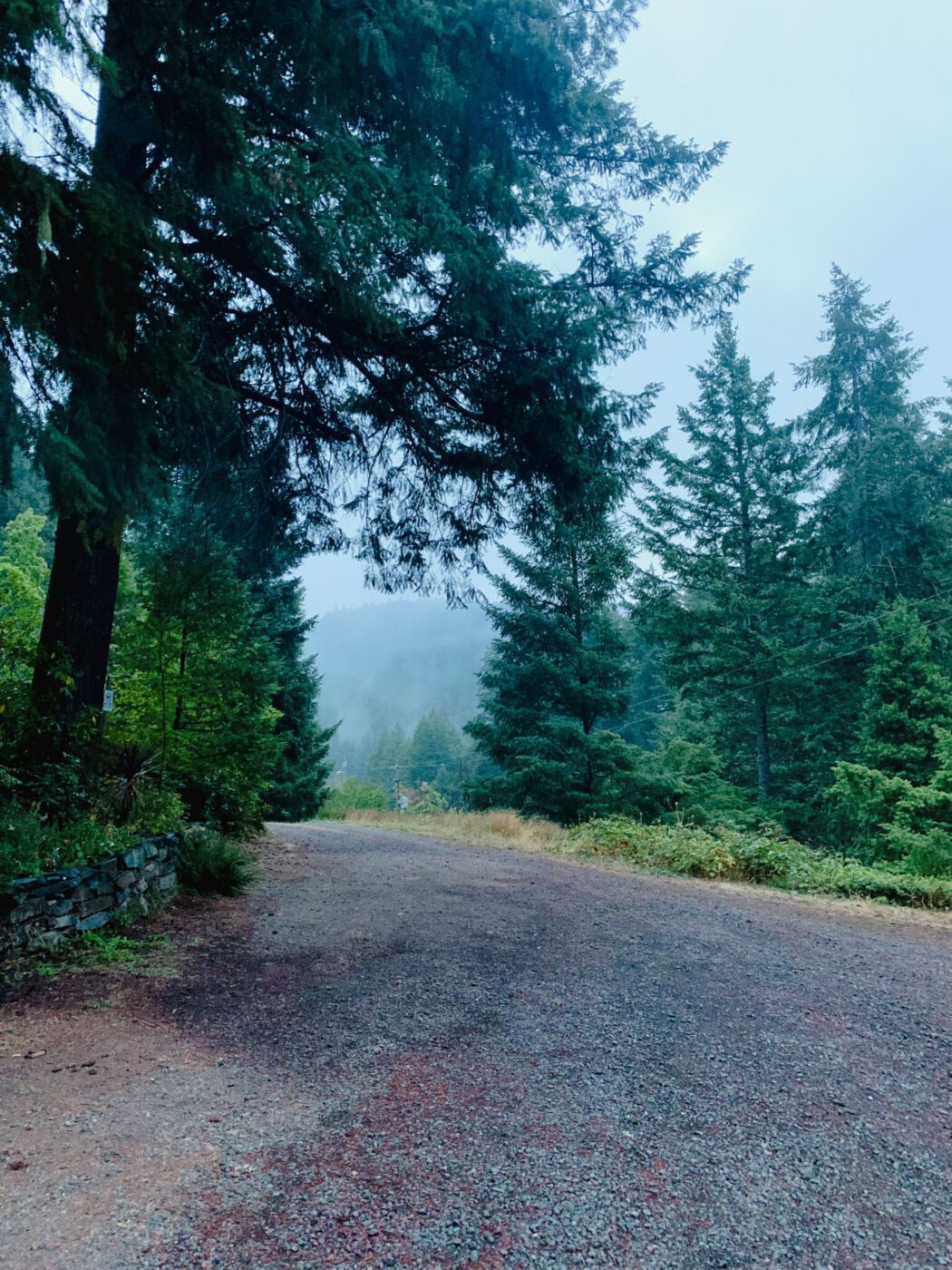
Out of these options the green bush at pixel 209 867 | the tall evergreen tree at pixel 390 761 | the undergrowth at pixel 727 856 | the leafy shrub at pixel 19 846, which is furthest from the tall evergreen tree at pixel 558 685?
the tall evergreen tree at pixel 390 761

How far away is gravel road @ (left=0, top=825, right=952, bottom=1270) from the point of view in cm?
187

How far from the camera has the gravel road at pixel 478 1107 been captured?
1.87m

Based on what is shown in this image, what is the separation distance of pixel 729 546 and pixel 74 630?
16816 millimetres

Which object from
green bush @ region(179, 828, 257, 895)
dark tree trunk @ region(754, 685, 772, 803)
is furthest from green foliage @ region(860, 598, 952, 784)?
green bush @ region(179, 828, 257, 895)

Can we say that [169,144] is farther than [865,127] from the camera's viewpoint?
No

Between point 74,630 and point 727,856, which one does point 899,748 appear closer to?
point 727,856

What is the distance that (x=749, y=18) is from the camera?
27.0ft

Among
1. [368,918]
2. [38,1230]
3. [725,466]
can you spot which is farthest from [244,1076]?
[725,466]

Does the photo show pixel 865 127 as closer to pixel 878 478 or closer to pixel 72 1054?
pixel 878 478

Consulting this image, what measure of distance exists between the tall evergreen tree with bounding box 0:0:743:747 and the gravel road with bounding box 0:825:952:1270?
2.61 m

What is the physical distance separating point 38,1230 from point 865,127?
31.8m

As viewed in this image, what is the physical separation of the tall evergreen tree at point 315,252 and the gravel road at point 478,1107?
2610 mm

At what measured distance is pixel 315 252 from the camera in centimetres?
427

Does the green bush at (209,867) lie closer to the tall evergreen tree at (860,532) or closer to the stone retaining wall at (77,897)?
the stone retaining wall at (77,897)
